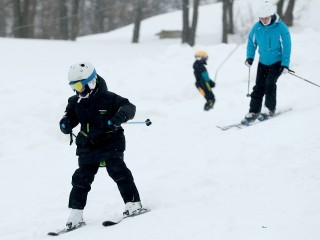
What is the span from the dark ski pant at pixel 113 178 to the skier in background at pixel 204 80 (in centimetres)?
762

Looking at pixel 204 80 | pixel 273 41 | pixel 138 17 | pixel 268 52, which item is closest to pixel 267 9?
pixel 273 41

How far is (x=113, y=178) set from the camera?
17.3 feet

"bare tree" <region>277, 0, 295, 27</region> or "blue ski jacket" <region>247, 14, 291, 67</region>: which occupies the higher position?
"blue ski jacket" <region>247, 14, 291, 67</region>

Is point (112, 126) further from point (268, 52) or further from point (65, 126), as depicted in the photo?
point (268, 52)

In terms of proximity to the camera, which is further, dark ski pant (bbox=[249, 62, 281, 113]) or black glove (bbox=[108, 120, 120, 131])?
dark ski pant (bbox=[249, 62, 281, 113])

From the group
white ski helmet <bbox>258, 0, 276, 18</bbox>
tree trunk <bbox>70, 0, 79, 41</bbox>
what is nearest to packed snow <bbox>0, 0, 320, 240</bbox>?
white ski helmet <bbox>258, 0, 276, 18</bbox>

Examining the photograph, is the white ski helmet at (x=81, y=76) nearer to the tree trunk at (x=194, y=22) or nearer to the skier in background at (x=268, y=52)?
the skier in background at (x=268, y=52)

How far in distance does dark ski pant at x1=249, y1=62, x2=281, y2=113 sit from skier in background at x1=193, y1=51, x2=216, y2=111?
11.6 feet

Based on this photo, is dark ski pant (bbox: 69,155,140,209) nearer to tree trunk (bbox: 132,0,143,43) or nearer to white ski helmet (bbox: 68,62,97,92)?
white ski helmet (bbox: 68,62,97,92)

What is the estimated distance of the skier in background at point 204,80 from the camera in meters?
12.7

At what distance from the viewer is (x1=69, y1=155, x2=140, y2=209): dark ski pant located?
206 inches

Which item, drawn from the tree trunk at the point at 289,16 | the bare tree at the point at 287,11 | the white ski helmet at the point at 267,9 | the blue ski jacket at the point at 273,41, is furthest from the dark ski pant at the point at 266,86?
the tree trunk at the point at 289,16

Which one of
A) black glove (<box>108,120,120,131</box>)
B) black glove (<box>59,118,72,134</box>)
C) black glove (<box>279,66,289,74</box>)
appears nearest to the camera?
black glove (<box>108,120,120,131</box>)

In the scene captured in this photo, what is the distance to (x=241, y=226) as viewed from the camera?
4129mm
